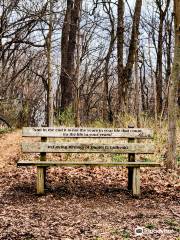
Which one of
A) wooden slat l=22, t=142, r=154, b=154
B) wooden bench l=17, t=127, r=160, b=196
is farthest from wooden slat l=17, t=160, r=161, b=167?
wooden slat l=22, t=142, r=154, b=154

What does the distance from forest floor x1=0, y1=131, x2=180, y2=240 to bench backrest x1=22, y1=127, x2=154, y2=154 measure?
668mm

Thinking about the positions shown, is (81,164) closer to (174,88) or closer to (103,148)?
(103,148)

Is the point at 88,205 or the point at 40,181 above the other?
the point at 40,181

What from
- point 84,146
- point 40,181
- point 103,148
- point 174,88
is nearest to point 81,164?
point 84,146

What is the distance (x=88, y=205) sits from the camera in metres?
6.07

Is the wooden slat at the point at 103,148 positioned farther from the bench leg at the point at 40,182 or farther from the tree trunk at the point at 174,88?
the tree trunk at the point at 174,88

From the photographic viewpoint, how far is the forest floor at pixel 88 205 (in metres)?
4.82

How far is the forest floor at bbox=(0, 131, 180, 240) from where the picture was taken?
4.82m

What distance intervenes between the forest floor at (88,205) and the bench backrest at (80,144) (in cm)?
67

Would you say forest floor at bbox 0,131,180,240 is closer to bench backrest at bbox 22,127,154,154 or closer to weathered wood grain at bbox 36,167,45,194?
weathered wood grain at bbox 36,167,45,194

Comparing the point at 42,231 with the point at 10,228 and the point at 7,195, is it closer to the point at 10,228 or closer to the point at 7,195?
the point at 10,228

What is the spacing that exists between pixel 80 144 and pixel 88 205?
108 centimetres

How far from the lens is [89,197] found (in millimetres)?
6492

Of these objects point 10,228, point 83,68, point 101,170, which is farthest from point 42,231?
point 83,68
